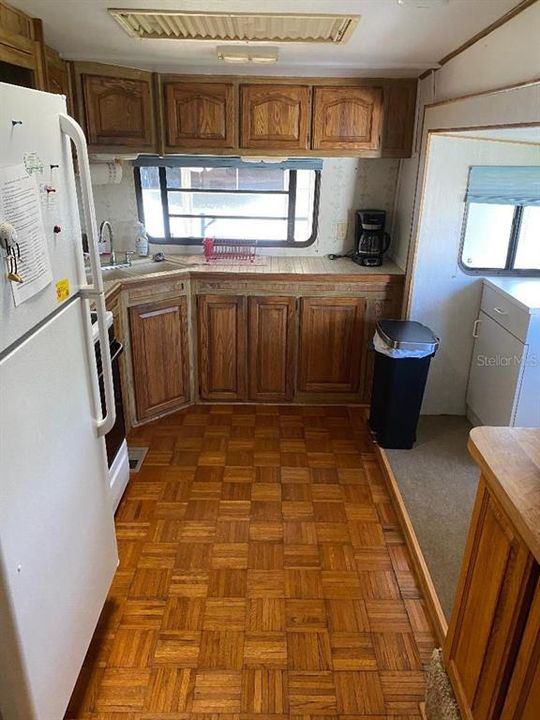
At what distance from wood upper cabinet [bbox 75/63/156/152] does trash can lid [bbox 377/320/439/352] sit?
69.7 inches

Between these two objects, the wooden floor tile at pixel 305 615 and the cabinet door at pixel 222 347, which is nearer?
the wooden floor tile at pixel 305 615

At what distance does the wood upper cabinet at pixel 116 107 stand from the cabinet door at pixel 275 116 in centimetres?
56

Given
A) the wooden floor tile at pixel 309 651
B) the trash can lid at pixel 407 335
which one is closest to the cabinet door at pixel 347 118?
the trash can lid at pixel 407 335

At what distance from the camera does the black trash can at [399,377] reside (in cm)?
295

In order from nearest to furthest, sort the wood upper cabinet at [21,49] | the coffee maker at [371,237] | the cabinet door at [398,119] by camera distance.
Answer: the wood upper cabinet at [21,49]
the cabinet door at [398,119]
the coffee maker at [371,237]

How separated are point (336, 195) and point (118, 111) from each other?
1.51 meters

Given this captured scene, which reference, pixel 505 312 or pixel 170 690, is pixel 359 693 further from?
pixel 505 312

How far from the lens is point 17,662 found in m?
1.25

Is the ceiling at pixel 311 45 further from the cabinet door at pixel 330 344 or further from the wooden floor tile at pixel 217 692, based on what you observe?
the wooden floor tile at pixel 217 692

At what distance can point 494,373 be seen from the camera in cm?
311

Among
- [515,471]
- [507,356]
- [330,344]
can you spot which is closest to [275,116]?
[330,344]

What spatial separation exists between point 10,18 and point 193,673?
2.50 meters

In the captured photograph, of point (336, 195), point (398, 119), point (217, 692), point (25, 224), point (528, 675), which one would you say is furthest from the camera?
point (336, 195)

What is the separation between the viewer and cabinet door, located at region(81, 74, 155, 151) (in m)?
2.91
